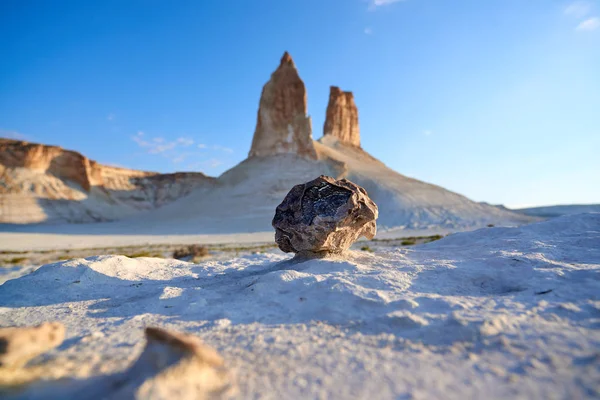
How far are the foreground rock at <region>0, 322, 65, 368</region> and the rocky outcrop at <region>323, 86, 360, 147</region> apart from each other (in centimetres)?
5102

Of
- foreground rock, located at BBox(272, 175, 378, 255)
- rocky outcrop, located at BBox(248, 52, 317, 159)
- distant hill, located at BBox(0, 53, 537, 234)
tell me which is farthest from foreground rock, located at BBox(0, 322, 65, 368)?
rocky outcrop, located at BBox(248, 52, 317, 159)

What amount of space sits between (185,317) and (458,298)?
9.21ft

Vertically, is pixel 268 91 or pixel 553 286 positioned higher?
pixel 268 91

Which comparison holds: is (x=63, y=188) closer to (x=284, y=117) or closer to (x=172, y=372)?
(x=284, y=117)

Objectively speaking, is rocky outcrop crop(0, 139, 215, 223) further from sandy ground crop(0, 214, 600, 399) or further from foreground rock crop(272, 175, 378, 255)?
foreground rock crop(272, 175, 378, 255)

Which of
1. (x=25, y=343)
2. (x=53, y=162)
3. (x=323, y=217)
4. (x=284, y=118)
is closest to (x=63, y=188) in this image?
(x=53, y=162)

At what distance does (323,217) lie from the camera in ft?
18.0

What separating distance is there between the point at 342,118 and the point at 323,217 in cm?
5118

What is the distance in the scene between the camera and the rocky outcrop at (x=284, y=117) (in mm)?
37562

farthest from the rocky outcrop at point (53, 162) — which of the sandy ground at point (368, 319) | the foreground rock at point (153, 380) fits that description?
the foreground rock at point (153, 380)

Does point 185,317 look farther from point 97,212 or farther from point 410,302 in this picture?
point 97,212

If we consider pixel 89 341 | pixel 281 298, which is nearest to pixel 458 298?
pixel 281 298

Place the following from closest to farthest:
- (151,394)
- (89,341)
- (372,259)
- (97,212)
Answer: (151,394) → (89,341) → (372,259) → (97,212)

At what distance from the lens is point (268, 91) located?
3953 centimetres
